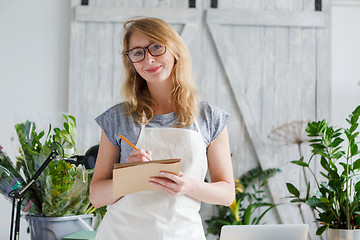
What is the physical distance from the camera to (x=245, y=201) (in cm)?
360

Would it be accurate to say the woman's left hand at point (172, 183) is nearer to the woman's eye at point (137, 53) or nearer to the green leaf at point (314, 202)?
the woman's eye at point (137, 53)

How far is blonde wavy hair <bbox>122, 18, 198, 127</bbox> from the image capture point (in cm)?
145

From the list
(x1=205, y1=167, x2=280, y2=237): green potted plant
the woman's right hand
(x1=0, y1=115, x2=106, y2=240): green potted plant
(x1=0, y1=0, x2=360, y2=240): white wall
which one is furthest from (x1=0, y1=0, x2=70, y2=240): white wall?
the woman's right hand

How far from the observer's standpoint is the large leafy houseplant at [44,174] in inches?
67.6

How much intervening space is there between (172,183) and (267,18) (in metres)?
2.79

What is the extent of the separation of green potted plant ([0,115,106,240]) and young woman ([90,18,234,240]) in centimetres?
32

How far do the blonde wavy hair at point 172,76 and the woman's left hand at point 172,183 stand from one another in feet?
0.79

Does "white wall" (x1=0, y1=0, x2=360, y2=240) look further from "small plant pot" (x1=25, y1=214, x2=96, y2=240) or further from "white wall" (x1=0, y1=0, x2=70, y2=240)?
"small plant pot" (x1=25, y1=214, x2=96, y2=240)

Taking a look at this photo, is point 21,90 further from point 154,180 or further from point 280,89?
point 154,180

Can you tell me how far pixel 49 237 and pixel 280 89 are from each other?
258 centimetres

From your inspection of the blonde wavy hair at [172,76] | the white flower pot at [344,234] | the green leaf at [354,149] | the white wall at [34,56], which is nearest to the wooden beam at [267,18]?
the white wall at [34,56]

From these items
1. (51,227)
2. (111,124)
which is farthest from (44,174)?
(111,124)

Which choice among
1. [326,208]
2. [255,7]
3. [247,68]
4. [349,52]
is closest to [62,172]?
[326,208]

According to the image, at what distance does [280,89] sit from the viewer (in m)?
3.72
